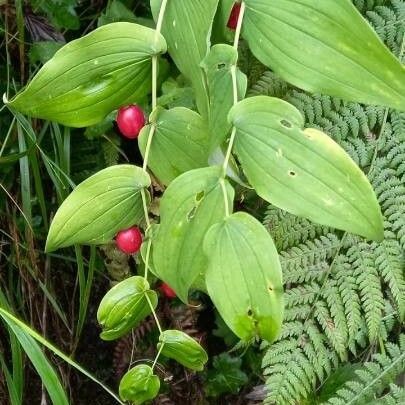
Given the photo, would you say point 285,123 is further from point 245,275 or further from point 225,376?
point 225,376

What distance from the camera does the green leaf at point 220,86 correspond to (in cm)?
54

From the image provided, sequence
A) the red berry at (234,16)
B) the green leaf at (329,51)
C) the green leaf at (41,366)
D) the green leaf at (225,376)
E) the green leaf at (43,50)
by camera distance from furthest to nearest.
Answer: the green leaf at (225,376) < the green leaf at (43,50) < the green leaf at (41,366) < the red berry at (234,16) < the green leaf at (329,51)

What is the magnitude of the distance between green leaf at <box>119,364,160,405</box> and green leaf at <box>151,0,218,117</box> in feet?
0.84

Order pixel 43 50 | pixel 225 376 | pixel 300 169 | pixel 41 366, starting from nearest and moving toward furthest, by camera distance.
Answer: pixel 300 169 → pixel 41 366 → pixel 43 50 → pixel 225 376

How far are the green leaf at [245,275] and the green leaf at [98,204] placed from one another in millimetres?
119

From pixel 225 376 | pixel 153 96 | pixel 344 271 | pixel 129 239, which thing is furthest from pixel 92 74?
pixel 225 376

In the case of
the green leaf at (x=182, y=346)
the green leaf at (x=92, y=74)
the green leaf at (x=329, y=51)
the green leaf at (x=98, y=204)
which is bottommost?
the green leaf at (x=182, y=346)

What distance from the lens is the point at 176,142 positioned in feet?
2.05

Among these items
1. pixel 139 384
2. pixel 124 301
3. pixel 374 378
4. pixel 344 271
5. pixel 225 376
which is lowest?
pixel 225 376

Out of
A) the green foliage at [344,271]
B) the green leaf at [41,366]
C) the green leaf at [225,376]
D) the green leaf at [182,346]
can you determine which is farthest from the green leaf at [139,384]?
the green leaf at [225,376]

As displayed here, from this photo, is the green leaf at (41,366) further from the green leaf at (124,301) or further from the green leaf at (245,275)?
the green leaf at (245,275)

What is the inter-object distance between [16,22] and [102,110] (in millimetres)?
618

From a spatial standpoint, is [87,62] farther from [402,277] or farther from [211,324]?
[211,324]

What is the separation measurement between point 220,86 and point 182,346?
25 cm
